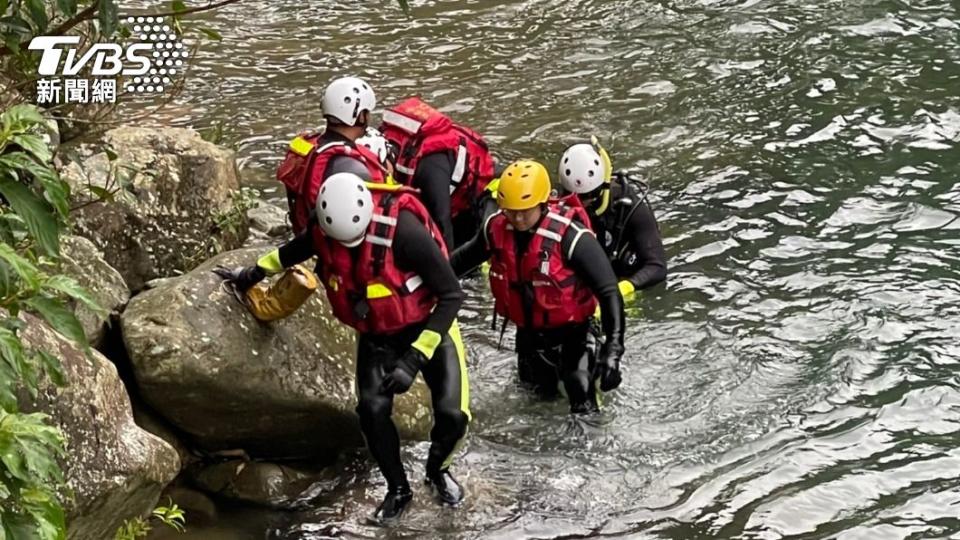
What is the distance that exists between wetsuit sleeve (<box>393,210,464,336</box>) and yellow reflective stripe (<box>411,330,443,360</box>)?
0.03 meters

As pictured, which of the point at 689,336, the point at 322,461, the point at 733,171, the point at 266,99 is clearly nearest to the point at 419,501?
the point at 322,461

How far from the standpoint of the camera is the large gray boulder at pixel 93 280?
21.9 ft

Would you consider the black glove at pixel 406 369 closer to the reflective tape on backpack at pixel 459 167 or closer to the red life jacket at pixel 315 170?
the red life jacket at pixel 315 170

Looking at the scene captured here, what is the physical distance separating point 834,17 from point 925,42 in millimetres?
1544

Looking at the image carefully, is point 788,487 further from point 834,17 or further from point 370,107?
point 834,17

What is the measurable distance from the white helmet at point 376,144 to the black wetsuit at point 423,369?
1.08m

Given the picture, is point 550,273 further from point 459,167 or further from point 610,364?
point 459,167

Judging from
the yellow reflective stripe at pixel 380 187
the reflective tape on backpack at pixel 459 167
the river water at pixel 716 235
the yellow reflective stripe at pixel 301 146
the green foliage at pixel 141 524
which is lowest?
the river water at pixel 716 235

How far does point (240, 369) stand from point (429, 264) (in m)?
1.41

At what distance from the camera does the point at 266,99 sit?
45.4 ft

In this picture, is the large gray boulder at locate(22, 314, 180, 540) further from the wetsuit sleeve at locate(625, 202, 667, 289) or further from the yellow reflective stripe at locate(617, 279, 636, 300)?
the wetsuit sleeve at locate(625, 202, 667, 289)

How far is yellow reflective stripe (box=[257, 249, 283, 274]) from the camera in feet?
22.9

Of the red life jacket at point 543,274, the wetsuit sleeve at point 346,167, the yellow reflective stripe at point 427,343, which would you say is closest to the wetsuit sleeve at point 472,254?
the red life jacket at point 543,274

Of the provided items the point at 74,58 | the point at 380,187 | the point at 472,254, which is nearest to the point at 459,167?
the point at 472,254
